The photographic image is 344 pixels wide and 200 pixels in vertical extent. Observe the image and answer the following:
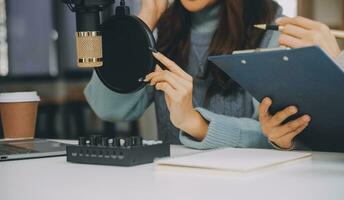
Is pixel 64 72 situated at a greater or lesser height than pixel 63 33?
lesser

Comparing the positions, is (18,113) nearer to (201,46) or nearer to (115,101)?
Result: (115,101)

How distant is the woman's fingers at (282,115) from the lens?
99 centimetres

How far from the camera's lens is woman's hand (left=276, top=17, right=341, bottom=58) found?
1.00 m

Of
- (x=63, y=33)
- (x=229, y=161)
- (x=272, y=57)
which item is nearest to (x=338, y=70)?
(x=272, y=57)

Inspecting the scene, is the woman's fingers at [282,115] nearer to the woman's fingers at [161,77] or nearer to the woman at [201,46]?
the woman's fingers at [161,77]

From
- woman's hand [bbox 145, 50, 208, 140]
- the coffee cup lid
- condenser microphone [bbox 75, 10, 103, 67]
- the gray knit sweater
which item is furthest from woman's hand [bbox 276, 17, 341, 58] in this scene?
the coffee cup lid

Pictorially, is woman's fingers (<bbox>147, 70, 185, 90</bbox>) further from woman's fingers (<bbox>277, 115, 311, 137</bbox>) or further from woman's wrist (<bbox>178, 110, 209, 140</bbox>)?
woman's fingers (<bbox>277, 115, 311, 137</bbox>)

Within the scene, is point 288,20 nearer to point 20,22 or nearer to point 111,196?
point 111,196

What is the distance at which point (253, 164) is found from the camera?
2.89 feet

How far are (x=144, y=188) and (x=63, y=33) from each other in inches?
117

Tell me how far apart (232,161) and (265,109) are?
6.0 inches

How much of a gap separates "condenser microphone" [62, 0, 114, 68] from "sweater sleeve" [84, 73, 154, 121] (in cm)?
46

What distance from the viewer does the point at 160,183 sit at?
0.80 m

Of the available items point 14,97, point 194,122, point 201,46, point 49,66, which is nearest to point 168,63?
point 194,122
